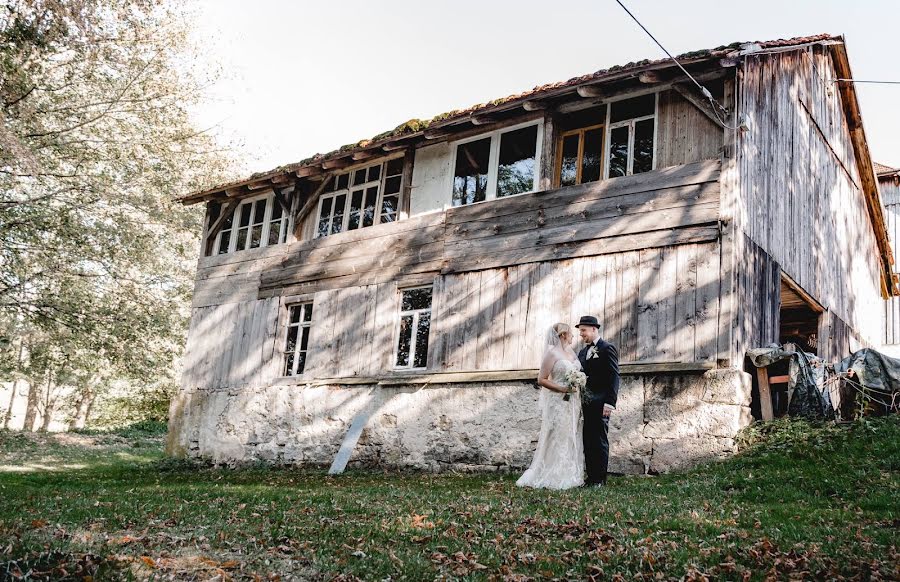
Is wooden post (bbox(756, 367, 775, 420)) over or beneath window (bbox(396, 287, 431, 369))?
beneath

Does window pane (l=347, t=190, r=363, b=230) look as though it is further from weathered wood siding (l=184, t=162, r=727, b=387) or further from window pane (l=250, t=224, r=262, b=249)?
window pane (l=250, t=224, r=262, b=249)

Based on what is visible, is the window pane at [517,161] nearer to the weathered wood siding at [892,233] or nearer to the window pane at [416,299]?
the window pane at [416,299]

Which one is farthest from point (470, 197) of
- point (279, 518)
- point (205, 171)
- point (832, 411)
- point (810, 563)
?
point (205, 171)

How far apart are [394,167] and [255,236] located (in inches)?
186

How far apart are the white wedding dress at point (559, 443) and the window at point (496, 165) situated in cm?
527

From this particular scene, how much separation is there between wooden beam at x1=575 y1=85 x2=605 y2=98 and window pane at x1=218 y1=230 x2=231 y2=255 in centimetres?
1085

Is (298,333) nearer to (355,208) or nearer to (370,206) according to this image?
(355,208)

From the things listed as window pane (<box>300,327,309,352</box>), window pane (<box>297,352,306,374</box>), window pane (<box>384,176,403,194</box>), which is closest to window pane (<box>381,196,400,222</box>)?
window pane (<box>384,176,403,194</box>)

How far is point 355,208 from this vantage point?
17.1 meters

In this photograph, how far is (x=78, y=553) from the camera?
17.3 ft

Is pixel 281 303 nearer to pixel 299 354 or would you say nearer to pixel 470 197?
pixel 299 354

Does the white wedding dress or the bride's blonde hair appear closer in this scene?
the white wedding dress

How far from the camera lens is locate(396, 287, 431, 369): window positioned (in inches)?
Answer: 591

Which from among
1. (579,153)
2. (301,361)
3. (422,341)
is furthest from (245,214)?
(579,153)
